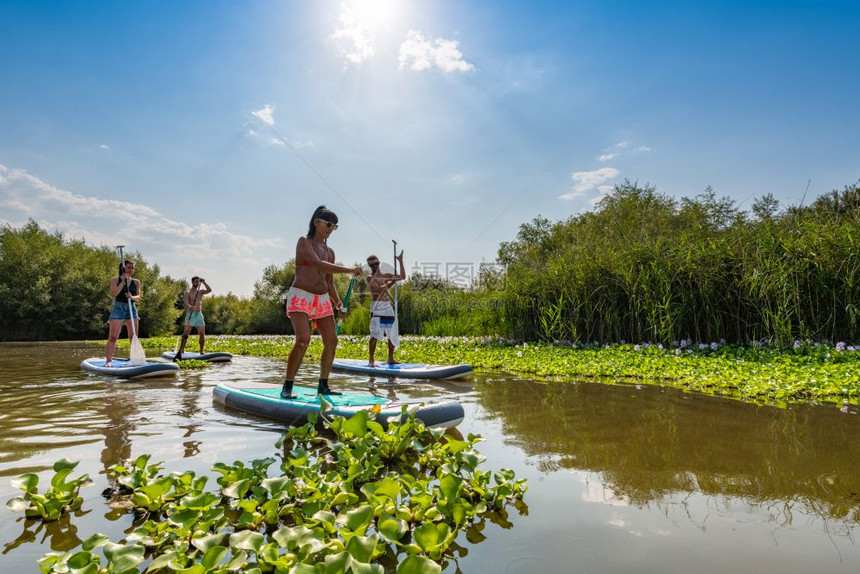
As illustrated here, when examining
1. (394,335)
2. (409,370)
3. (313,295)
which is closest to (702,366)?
(409,370)

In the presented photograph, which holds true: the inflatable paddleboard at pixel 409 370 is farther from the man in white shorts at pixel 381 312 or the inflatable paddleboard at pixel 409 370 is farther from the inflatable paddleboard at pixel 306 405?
the inflatable paddleboard at pixel 306 405

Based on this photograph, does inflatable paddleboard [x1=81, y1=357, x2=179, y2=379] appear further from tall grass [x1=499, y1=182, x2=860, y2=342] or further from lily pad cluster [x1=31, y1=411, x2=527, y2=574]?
tall grass [x1=499, y1=182, x2=860, y2=342]

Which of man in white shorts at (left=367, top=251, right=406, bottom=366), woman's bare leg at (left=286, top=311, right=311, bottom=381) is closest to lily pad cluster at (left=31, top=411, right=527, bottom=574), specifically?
woman's bare leg at (left=286, top=311, right=311, bottom=381)

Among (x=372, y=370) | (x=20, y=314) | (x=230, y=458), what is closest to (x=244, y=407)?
(x=230, y=458)

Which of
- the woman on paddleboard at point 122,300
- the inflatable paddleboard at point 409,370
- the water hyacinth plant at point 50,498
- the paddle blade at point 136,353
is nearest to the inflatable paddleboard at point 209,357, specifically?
the paddle blade at point 136,353

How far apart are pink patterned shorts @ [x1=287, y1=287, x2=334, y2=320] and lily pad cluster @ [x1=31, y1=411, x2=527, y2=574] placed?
2.14 metres

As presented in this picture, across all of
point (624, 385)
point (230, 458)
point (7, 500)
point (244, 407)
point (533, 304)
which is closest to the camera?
point (7, 500)

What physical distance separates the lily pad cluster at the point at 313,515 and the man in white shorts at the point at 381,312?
563cm

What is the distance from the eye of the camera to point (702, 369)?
770cm

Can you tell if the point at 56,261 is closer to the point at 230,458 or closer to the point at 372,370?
the point at 372,370

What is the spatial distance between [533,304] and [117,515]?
11764 millimetres

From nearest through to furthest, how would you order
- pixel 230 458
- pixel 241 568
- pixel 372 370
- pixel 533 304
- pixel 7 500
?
1. pixel 241 568
2. pixel 7 500
3. pixel 230 458
4. pixel 372 370
5. pixel 533 304

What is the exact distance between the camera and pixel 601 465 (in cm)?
349

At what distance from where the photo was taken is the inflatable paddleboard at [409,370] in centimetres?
812
